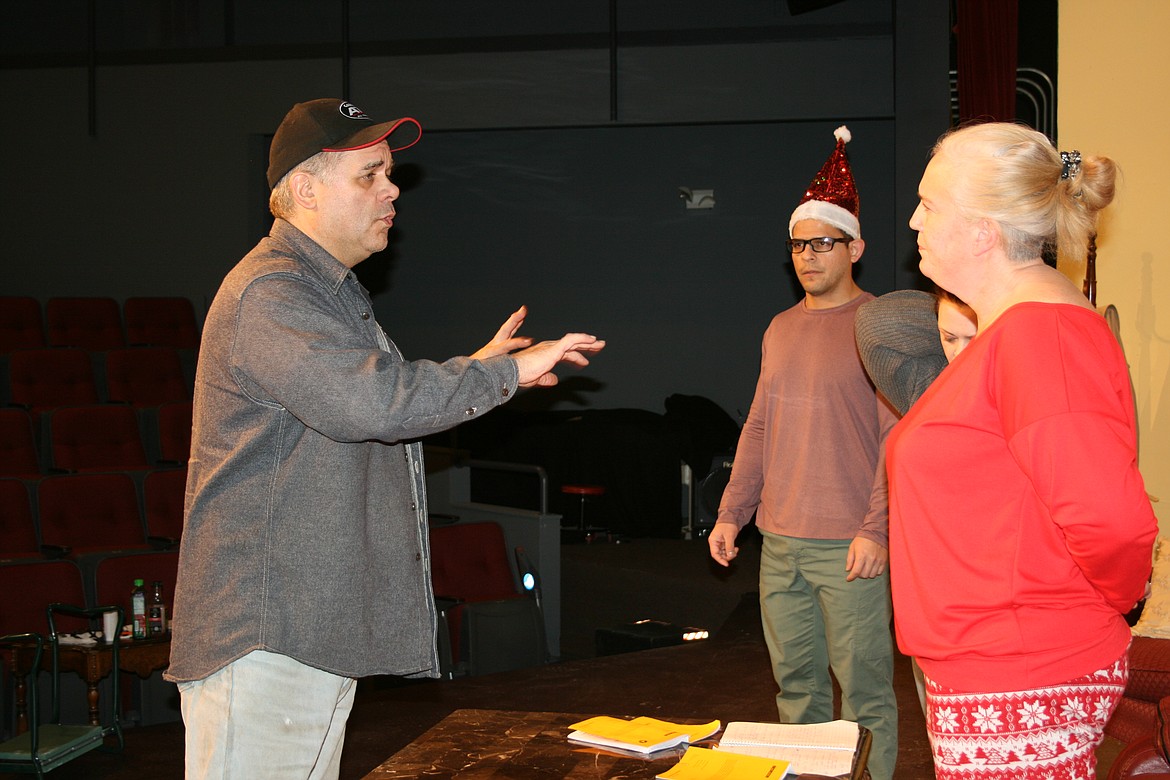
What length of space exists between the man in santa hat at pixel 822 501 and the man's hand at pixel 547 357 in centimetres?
109

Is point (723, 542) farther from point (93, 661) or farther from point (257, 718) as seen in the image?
point (93, 661)

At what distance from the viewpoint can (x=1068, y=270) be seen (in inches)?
154

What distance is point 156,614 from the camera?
4.37 m

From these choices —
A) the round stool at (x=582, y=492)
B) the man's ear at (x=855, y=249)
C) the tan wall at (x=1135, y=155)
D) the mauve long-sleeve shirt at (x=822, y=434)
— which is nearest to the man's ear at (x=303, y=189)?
the mauve long-sleeve shirt at (x=822, y=434)

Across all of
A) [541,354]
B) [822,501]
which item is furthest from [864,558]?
[541,354]

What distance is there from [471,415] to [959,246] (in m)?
0.75

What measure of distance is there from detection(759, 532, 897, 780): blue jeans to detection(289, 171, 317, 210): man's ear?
158 centimetres

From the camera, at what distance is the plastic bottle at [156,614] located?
14.1 ft

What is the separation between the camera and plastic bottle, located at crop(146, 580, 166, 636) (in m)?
4.31

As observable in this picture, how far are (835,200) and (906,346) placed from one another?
3.55 feet

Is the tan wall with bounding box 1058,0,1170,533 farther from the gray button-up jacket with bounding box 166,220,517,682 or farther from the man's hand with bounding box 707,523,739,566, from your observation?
the gray button-up jacket with bounding box 166,220,517,682

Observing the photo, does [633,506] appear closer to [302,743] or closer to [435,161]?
[435,161]

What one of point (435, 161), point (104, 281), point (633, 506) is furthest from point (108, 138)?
point (633, 506)

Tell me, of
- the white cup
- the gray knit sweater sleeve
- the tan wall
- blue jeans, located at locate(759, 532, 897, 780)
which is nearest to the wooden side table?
the white cup
